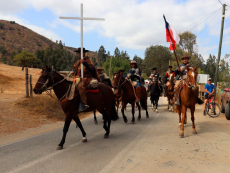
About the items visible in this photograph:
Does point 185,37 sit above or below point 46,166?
above

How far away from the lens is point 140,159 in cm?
482

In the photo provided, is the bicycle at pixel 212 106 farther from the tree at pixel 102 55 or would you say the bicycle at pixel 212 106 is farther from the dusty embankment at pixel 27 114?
the tree at pixel 102 55

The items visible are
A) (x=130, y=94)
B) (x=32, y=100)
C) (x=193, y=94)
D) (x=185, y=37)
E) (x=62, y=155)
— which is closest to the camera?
(x=62, y=155)

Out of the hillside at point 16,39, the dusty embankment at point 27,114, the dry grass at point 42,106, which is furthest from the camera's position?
the hillside at point 16,39

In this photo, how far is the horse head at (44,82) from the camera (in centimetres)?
578

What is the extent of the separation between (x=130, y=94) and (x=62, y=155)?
5176mm

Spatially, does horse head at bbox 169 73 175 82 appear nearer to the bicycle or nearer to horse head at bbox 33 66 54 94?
the bicycle

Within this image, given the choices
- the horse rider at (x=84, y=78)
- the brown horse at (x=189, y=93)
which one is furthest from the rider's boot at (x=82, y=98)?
the brown horse at (x=189, y=93)

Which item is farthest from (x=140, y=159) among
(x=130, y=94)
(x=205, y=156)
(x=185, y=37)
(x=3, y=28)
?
(x=3, y=28)

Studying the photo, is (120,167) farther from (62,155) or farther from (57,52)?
(57,52)

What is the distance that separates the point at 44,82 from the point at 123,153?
298 centimetres

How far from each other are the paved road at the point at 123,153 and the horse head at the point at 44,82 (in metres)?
1.68

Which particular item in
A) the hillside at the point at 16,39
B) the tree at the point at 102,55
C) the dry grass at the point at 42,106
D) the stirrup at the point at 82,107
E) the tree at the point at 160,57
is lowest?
the dry grass at the point at 42,106

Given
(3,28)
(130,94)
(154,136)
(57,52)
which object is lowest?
(154,136)
